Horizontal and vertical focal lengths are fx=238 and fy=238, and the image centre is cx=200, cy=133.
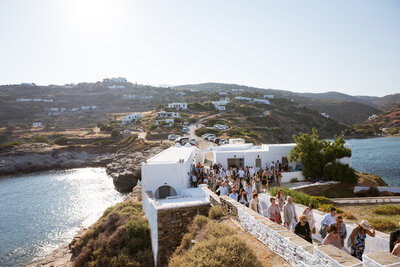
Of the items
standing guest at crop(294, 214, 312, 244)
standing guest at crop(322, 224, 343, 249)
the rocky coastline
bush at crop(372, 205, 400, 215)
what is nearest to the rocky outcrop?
the rocky coastline

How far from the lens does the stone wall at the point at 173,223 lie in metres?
9.73

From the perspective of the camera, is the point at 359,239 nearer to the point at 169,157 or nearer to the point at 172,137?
the point at 169,157

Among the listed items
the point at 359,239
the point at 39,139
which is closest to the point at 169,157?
the point at 359,239

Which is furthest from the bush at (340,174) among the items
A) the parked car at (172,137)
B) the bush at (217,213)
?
the parked car at (172,137)

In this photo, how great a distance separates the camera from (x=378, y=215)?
10.5 m

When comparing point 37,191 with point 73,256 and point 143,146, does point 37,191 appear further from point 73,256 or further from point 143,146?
point 73,256

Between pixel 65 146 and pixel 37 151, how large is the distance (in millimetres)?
4722

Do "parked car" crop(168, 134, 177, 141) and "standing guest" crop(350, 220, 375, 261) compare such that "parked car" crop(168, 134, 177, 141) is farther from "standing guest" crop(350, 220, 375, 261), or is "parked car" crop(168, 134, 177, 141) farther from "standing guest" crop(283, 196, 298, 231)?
"standing guest" crop(350, 220, 375, 261)

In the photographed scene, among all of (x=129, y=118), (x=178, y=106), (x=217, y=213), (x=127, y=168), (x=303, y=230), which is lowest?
(x=127, y=168)

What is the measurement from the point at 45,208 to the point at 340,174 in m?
27.7

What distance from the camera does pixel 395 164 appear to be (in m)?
34.9

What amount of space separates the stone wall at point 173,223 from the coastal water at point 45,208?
39.6ft

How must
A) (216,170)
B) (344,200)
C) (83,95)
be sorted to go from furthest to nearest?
(83,95) → (216,170) → (344,200)

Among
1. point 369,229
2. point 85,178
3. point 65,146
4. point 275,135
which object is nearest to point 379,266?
point 369,229
